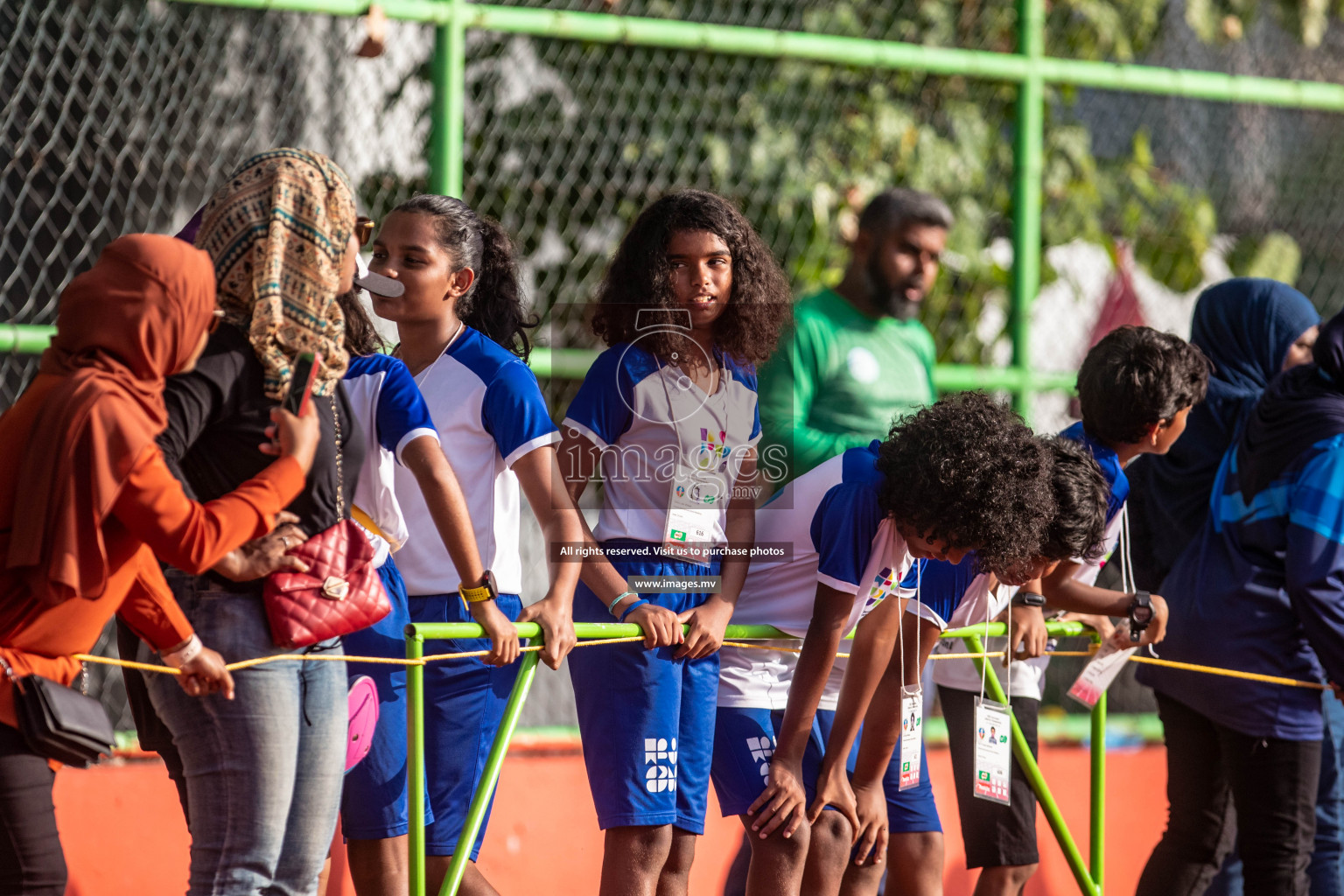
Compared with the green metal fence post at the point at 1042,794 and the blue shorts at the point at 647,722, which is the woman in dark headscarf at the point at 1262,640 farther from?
the blue shorts at the point at 647,722

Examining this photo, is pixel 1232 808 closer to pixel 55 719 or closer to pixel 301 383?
pixel 301 383

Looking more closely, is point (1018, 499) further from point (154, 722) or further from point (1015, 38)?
point (1015, 38)

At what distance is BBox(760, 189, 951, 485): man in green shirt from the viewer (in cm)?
404

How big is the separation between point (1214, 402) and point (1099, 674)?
0.98 meters

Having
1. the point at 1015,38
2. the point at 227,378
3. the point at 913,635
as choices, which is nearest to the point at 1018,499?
the point at 913,635

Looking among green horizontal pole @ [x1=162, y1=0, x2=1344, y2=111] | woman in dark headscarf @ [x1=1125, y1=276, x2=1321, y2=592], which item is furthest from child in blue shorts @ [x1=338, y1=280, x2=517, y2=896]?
woman in dark headscarf @ [x1=1125, y1=276, x2=1321, y2=592]

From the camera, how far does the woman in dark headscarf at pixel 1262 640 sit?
3.47 metres

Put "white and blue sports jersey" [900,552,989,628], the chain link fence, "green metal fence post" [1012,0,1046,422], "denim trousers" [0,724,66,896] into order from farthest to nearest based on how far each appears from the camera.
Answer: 1. "green metal fence post" [1012,0,1046,422]
2. the chain link fence
3. "white and blue sports jersey" [900,552,989,628]
4. "denim trousers" [0,724,66,896]

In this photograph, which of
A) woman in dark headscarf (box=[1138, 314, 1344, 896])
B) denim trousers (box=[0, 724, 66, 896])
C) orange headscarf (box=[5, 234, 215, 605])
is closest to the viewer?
orange headscarf (box=[5, 234, 215, 605])

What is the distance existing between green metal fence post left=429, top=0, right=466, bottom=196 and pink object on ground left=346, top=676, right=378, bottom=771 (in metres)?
1.94

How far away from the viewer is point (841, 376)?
167 inches

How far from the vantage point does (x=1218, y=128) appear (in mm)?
6410

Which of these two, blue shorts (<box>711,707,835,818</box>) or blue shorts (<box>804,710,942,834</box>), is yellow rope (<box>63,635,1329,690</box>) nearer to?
blue shorts (<box>711,707,835,818</box>)

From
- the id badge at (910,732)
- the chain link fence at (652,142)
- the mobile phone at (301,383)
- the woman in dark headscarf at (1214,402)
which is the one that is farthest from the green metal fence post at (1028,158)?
the mobile phone at (301,383)
